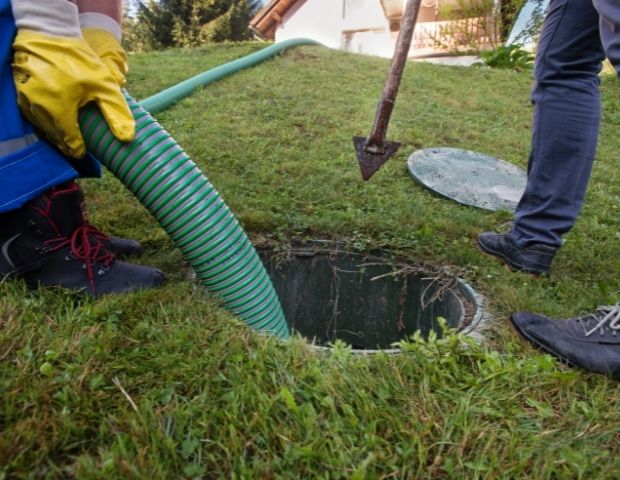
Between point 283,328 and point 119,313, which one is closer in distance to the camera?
point 119,313

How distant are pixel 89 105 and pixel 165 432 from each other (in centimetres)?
92

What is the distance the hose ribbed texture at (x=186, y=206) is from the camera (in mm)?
1426

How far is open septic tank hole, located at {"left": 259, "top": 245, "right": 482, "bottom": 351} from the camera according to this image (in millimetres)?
2045

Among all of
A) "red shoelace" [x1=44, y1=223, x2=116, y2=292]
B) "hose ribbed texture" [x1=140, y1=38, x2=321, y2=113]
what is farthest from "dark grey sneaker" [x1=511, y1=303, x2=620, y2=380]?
"hose ribbed texture" [x1=140, y1=38, x2=321, y2=113]

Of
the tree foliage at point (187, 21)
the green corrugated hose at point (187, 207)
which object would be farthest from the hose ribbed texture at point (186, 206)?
the tree foliage at point (187, 21)

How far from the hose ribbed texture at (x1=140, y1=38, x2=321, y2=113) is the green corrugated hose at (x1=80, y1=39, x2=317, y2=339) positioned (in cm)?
266

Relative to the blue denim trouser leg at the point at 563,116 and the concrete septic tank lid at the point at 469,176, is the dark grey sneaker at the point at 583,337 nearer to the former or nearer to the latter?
the blue denim trouser leg at the point at 563,116

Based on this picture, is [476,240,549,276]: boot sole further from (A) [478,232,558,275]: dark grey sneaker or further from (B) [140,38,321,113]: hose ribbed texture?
(B) [140,38,321,113]: hose ribbed texture

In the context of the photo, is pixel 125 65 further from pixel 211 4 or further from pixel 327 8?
pixel 211 4

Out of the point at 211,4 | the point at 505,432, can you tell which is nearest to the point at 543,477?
the point at 505,432

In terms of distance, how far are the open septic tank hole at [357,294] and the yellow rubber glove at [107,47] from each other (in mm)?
913

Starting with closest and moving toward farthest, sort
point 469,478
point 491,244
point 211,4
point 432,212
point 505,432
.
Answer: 1. point 469,478
2. point 505,432
3. point 491,244
4. point 432,212
5. point 211,4

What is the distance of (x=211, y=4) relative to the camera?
1933cm

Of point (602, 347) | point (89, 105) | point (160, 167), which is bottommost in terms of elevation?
point (602, 347)
